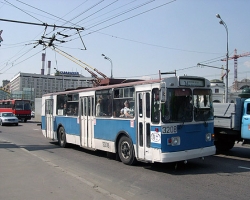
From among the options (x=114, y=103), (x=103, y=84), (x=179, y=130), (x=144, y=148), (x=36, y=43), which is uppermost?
(x=36, y=43)

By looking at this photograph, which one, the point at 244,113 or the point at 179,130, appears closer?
the point at 179,130

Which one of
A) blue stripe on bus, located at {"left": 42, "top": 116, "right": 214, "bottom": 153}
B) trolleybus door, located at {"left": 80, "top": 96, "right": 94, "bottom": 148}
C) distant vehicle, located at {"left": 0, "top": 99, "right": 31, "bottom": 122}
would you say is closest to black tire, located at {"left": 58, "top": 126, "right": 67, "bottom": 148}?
trolleybus door, located at {"left": 80, "top": 96, "right": 94, "bottom": 148}

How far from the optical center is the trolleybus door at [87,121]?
1189 centimetres

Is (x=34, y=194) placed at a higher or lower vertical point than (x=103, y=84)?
lower

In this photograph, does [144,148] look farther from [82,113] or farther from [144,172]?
[82,113]

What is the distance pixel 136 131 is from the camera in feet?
30.4

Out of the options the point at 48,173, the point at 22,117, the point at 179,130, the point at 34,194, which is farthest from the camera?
the point at 22,117

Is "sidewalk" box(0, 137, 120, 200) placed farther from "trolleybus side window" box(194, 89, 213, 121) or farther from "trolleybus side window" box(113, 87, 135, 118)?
"trolleybus side window" box(194, 89, 213, 121)

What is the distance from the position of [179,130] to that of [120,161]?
2.85 meters

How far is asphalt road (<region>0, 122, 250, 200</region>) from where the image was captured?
6.27 meters

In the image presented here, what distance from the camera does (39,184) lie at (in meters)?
6.91

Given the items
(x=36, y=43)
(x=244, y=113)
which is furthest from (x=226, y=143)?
(x=36, y=43)

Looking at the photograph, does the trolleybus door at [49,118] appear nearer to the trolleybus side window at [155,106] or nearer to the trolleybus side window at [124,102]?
the trolleybus side window at [124,102]

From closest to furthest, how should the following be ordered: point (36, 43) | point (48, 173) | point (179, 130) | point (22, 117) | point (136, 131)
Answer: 1. point (48, 173)
2. point (179, 130)
3. point (136, 131)
4. point (36, 43)
5. point (22, 117)
